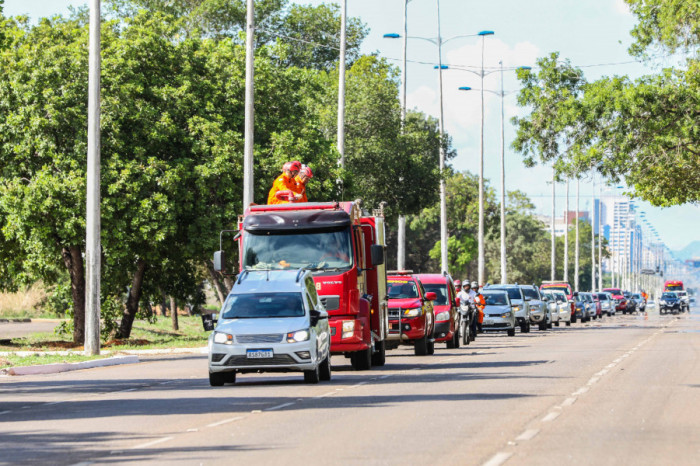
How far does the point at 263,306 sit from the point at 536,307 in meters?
34.9

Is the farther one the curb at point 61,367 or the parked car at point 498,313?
the parked car at point 498,313

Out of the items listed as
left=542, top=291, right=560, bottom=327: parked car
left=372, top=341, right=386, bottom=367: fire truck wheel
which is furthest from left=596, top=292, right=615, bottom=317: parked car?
left=372, top=341, right=386, bottom=367: fire truck wheel

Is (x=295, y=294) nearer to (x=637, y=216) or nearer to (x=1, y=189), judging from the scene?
(x=1, y=189)

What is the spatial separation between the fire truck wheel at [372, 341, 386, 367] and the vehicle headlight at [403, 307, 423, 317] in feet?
10.9

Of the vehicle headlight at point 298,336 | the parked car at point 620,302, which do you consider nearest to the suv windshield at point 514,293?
the vehicle headlight at point 298,336

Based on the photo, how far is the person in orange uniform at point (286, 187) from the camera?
86.1 ft

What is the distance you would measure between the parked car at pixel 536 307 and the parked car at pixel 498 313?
20.7 feet

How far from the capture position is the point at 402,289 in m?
31.8

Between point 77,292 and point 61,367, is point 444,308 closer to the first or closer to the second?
point 61,367

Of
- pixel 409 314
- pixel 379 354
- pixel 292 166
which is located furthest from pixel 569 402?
pixel 409 314

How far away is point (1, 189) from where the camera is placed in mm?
38562

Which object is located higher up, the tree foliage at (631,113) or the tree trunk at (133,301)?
the tree foliage at (631,113)

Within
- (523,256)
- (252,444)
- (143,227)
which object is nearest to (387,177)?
(143,227)

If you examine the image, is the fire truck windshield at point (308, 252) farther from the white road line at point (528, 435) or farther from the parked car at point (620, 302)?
the parked car at point (620, 302)
